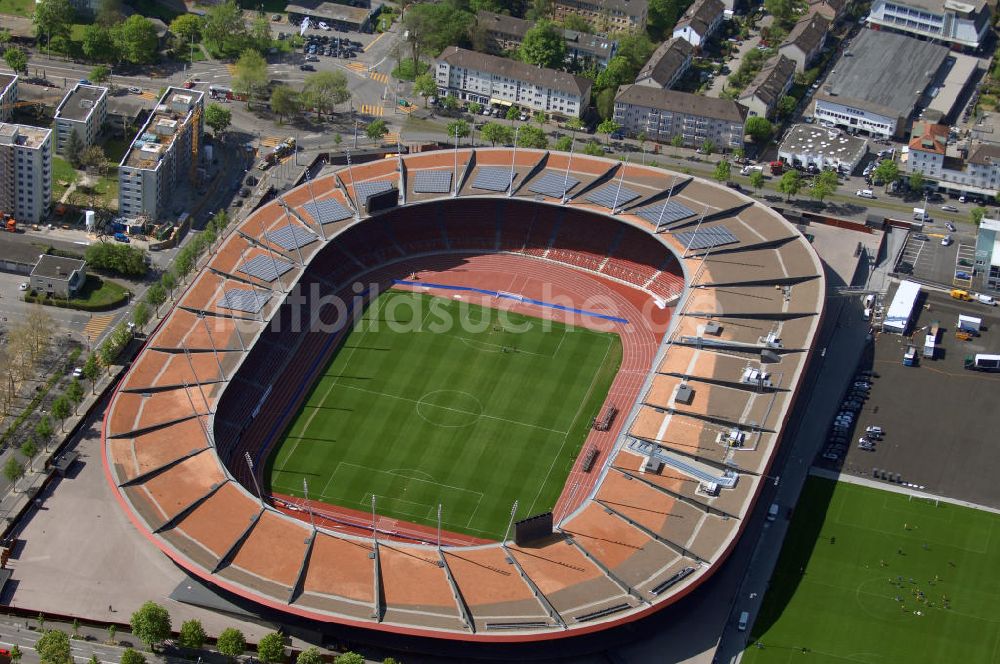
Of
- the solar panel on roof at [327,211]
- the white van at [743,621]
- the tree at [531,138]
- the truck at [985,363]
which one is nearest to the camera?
the white van at [743,621]

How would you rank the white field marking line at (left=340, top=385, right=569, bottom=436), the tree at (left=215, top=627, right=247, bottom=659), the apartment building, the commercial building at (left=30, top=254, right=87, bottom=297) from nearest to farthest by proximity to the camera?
the tree at (left=215, top=627, right=247, bottom=659)
the white field marking line at (left=340, top=385, right=569, bottom=436)
the commercial building at (left=30, top=254, right=87, bottom=297)
the apartment building

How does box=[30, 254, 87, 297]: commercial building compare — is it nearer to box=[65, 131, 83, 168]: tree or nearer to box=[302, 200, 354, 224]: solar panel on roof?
box=[65, 131, 83, 168]: tree

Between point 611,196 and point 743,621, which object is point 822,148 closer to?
point 611,196

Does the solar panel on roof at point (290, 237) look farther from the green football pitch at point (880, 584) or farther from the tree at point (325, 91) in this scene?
the green football pitch at point (880, 584)

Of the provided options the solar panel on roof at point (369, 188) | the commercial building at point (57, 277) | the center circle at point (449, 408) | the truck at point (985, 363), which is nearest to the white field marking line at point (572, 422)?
the center circle at point (449, 408)

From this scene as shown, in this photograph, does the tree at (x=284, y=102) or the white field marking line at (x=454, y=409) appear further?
the tree at (x=284, y=102)

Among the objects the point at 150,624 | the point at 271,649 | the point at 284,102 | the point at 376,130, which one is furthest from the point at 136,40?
the point at 271,649

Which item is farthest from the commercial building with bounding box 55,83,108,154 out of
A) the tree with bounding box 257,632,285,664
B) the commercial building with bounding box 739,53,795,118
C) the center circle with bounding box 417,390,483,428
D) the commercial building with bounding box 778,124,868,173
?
the commercial building with bounding box 778,124,868,173

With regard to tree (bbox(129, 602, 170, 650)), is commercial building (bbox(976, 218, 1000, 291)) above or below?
above
